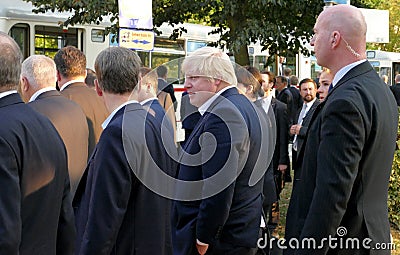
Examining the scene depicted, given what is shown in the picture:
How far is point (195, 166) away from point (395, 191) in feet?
16.1

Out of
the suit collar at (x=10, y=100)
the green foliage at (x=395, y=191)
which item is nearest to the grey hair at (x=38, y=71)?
the suit collar at (x=10, y=100)

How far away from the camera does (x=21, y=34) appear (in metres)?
12.4

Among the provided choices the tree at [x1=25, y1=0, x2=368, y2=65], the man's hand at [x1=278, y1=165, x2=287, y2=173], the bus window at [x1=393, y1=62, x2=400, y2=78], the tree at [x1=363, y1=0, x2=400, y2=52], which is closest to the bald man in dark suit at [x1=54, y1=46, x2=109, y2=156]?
the man's hand at [x1=278, y1=165, x2=287, y2=173]

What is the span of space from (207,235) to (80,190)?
0.93 metres

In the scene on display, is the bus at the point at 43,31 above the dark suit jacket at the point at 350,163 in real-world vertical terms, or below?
above

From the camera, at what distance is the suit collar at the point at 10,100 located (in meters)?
2.81

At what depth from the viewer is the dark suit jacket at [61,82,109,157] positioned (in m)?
5.69

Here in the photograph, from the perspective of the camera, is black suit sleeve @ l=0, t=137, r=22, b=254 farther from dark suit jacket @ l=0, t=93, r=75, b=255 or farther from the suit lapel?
the suit lapel

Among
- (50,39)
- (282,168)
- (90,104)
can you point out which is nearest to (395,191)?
(282,168)

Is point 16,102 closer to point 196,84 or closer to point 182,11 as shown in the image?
point 196,84

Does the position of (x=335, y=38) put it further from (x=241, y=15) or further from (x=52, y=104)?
(x=241, y=15)

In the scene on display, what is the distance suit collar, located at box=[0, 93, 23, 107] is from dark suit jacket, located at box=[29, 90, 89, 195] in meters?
1.82

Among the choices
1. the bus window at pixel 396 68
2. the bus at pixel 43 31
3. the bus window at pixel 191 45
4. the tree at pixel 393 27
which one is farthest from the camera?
the tree at pixel 393 27

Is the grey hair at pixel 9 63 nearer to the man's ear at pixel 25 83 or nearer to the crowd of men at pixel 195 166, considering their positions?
the crowd of men at pixel 195 166
